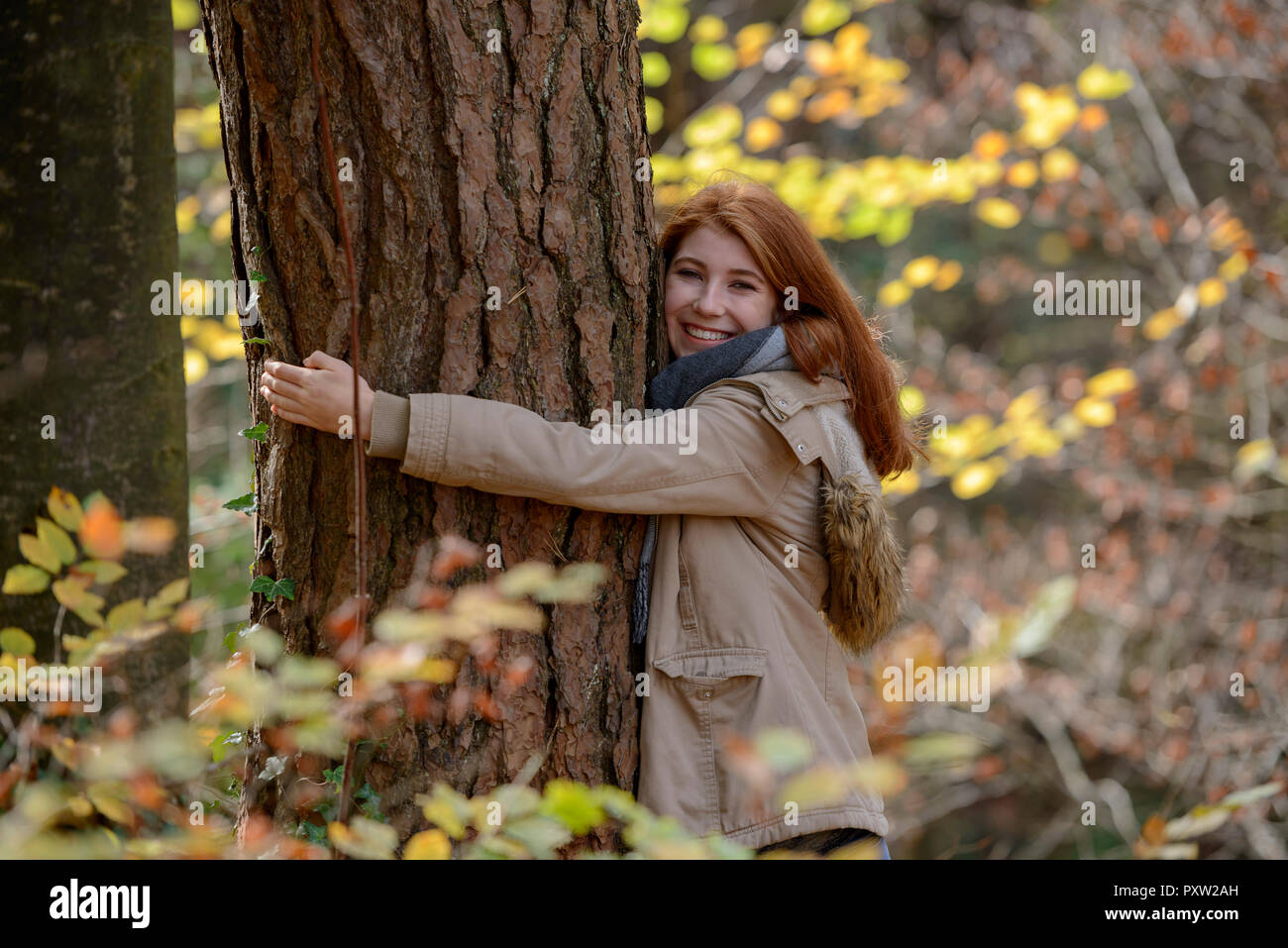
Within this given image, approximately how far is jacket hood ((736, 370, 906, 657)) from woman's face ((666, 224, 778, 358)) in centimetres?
21

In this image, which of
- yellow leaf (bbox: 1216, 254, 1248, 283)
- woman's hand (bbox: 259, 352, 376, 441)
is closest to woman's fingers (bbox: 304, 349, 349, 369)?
woman's hand (bbox: 259, 352, 376, 441)

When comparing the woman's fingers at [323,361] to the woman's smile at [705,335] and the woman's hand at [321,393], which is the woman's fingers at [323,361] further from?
the woman's smile at [705,335]

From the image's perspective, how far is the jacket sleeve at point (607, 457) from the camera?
2162 millimetres

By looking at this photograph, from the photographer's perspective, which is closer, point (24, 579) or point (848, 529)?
point (24, 579)

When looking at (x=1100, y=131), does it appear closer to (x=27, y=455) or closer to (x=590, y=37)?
(x=590, y=37)

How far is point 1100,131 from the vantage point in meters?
7.96

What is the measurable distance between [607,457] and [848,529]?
0.59m

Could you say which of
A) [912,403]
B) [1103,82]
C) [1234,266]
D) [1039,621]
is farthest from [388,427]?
[1234,266]

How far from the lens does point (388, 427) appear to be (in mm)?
2150

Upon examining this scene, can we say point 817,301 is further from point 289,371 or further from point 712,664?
point 289,371

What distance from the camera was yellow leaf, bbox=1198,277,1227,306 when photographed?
19.5ft

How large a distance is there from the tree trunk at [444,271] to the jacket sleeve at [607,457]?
0.10 m

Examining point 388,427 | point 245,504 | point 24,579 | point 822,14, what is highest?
point 822,14

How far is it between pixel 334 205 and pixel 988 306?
361 inches
